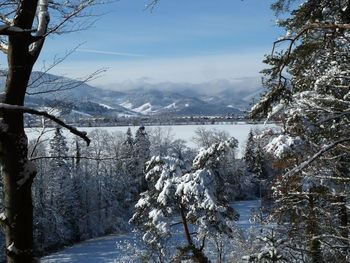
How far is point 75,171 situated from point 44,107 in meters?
36.1

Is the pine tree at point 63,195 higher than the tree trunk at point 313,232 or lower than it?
lower

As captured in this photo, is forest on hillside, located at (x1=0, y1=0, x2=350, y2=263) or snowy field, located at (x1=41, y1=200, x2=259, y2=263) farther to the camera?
snowy field, located at (x1=41, y1=200, x2=259, y2=263)

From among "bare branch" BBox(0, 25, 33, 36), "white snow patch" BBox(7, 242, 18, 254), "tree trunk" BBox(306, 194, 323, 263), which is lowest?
"tree trunk" BBox(306, 194, 323, 263)

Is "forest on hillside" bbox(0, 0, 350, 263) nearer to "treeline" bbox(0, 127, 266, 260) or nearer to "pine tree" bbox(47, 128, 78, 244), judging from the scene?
"treeline" bbox(0, 127, 266, 260)

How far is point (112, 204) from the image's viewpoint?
129 feet

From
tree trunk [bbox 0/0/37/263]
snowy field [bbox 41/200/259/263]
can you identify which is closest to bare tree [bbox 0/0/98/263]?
tree trunk [bbox 0/0/37/263]

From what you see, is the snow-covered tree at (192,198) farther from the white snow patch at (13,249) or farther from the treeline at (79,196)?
the treeline at (79,196)

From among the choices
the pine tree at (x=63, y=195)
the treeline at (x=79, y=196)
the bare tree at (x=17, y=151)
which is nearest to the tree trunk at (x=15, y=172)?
the bare tree at (x=17, y=151)

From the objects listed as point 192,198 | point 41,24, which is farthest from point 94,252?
point 41,24

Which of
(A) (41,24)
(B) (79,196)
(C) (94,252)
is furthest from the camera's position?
(B) (79,196)

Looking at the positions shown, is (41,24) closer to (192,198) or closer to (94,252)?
(192,198)

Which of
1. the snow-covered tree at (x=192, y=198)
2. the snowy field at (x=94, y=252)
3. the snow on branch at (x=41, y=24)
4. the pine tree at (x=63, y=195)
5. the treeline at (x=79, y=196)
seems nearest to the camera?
the snow on branch at (x=41, y=24)

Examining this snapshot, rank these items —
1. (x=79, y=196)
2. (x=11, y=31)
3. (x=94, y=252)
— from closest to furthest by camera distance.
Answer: (x=11, y=31), (x=94, y=252), (x=79, y=196)

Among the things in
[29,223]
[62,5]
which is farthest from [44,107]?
[29,223]
